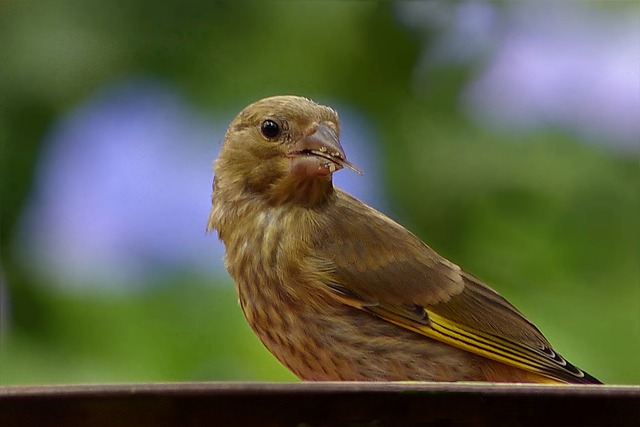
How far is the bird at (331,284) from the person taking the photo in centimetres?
239

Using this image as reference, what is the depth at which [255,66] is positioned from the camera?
145 inches

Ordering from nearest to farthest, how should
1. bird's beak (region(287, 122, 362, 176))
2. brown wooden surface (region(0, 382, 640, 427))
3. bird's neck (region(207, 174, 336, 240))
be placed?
brown wooden surface (region(0, 382, 640, 427))
bird's beak (region(287, 122, 362, 176))
bird's neck (region(207, 174, 336, 240))

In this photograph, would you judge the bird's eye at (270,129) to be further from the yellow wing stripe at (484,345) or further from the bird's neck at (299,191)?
the yellow wing stripe at (484,345)

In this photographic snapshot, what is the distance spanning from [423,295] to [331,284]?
24 centimetres

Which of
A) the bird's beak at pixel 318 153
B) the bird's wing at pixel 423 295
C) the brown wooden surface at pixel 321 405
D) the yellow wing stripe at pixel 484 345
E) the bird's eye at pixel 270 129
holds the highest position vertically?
the bird's eye at pixel 270 129

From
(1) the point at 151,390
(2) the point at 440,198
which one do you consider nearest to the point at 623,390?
(1) the point at 151,390

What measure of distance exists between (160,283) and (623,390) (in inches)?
96.2

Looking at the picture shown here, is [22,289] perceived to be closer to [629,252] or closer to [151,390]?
[629,252]

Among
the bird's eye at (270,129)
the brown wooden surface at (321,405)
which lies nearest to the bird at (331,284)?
the bird's eye at (270,129)

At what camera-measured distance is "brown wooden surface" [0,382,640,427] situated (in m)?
1.21

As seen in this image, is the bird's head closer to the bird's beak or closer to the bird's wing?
the bird's beak

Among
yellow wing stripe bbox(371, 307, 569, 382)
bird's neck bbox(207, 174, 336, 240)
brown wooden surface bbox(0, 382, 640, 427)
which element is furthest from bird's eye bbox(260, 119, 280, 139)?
brown wooden surface bbox(0, 382, 640, 427)

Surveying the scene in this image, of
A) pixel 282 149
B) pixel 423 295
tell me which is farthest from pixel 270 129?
pixel 423 295

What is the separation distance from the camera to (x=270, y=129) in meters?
2.47
